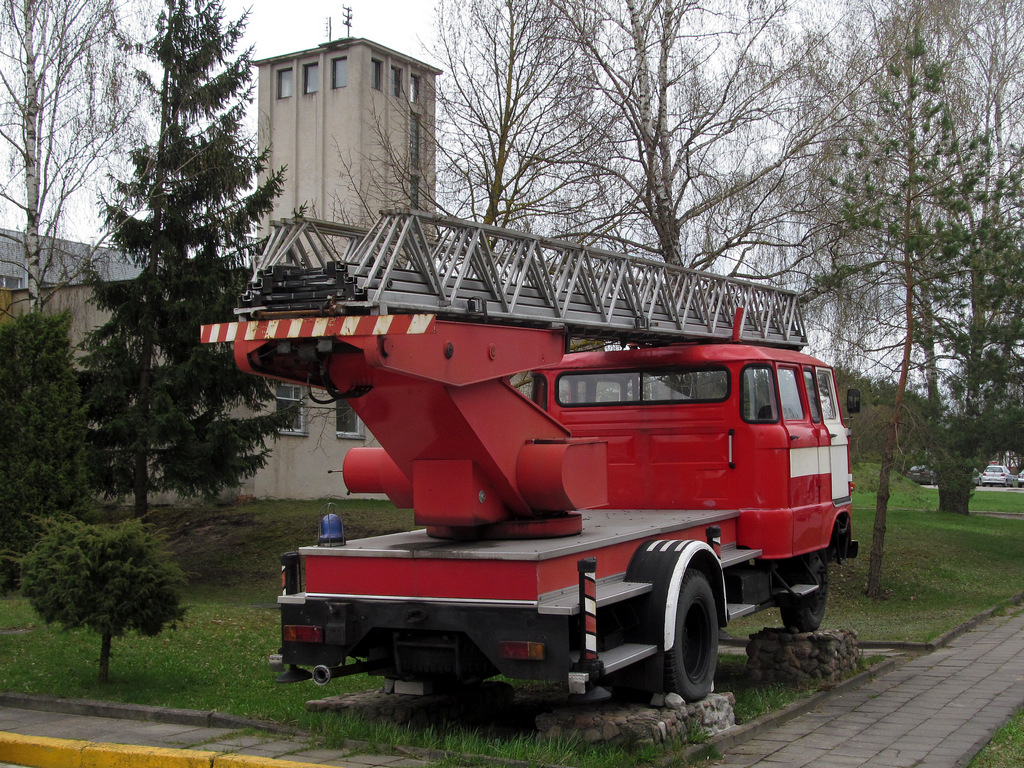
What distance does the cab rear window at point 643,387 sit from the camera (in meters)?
9.18

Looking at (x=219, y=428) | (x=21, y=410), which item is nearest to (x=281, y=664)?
(x=21, y=410)

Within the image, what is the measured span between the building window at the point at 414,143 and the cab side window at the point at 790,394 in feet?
26.7

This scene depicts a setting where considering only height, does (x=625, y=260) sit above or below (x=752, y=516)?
above

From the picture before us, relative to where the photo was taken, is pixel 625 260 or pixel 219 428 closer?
pixel 625 260

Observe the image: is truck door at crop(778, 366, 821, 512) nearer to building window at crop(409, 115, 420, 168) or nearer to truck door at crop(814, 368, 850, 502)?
truck door at crop(814, 368, 850, 502)

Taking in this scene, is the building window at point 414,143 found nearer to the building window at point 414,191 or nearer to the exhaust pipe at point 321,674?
the building window at point 414,191

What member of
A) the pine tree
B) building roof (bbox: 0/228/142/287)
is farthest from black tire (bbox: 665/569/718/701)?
building roof (bbox: 0/228/142/287)

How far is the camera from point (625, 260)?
8.59 metres

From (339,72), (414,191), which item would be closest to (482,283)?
(414,191)

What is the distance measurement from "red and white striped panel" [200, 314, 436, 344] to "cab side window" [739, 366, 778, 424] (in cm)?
421

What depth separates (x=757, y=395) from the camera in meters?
9.15

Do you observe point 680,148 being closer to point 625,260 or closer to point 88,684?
point 625,260

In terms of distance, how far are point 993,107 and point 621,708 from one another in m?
21.5

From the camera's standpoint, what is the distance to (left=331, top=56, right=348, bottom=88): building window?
26.8 m
